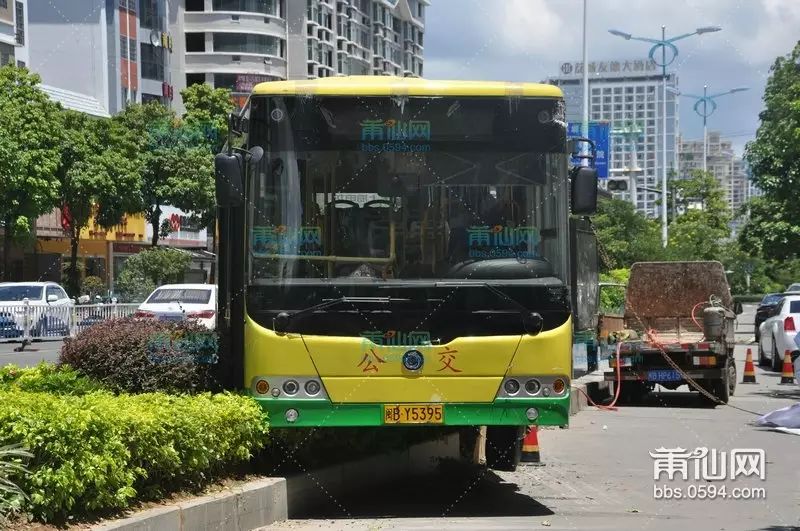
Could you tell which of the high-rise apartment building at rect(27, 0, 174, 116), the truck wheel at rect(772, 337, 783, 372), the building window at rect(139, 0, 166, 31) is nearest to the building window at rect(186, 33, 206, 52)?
the building window at rect(139, 0, 166, 31)

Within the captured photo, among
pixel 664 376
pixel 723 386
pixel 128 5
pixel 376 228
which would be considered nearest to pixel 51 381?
pixel 376 228

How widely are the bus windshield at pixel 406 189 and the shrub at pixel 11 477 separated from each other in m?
3.10

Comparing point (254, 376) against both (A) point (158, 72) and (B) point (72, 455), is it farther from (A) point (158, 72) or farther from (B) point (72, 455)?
(A) point (158, 72)

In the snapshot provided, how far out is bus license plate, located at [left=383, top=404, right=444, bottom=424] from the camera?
9062 mm

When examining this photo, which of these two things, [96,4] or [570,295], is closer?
[570,295]

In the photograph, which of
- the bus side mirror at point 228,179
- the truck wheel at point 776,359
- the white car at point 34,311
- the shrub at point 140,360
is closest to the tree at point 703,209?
the truck wheel at point 776,359

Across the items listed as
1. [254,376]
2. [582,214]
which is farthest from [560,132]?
[254,376]

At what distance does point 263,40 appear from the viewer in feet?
255

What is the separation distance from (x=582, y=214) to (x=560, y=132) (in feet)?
2.17

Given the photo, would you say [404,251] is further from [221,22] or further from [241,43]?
[241,43]

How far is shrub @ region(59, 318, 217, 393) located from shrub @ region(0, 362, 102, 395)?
0.14m

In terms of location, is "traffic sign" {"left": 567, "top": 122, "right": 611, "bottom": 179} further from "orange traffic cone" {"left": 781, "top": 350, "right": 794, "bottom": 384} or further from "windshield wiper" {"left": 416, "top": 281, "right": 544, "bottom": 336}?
"windshield wiper" {"left": 416, "top": 281, "right": 544, "bottom": 336}

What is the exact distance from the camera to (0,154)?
3694 centimetres

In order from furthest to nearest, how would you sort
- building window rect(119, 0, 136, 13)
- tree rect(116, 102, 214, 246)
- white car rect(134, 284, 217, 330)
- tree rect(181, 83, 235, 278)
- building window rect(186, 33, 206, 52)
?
1. building window rect(186, 33, 206, 52)
2. building window rect(119, 0, 136, 13)
3. tree rect(181, 83, 235, 278)
4. tree rect(116, 102, 214, 246)
5. white car rect(134, 284, 217, 330)
